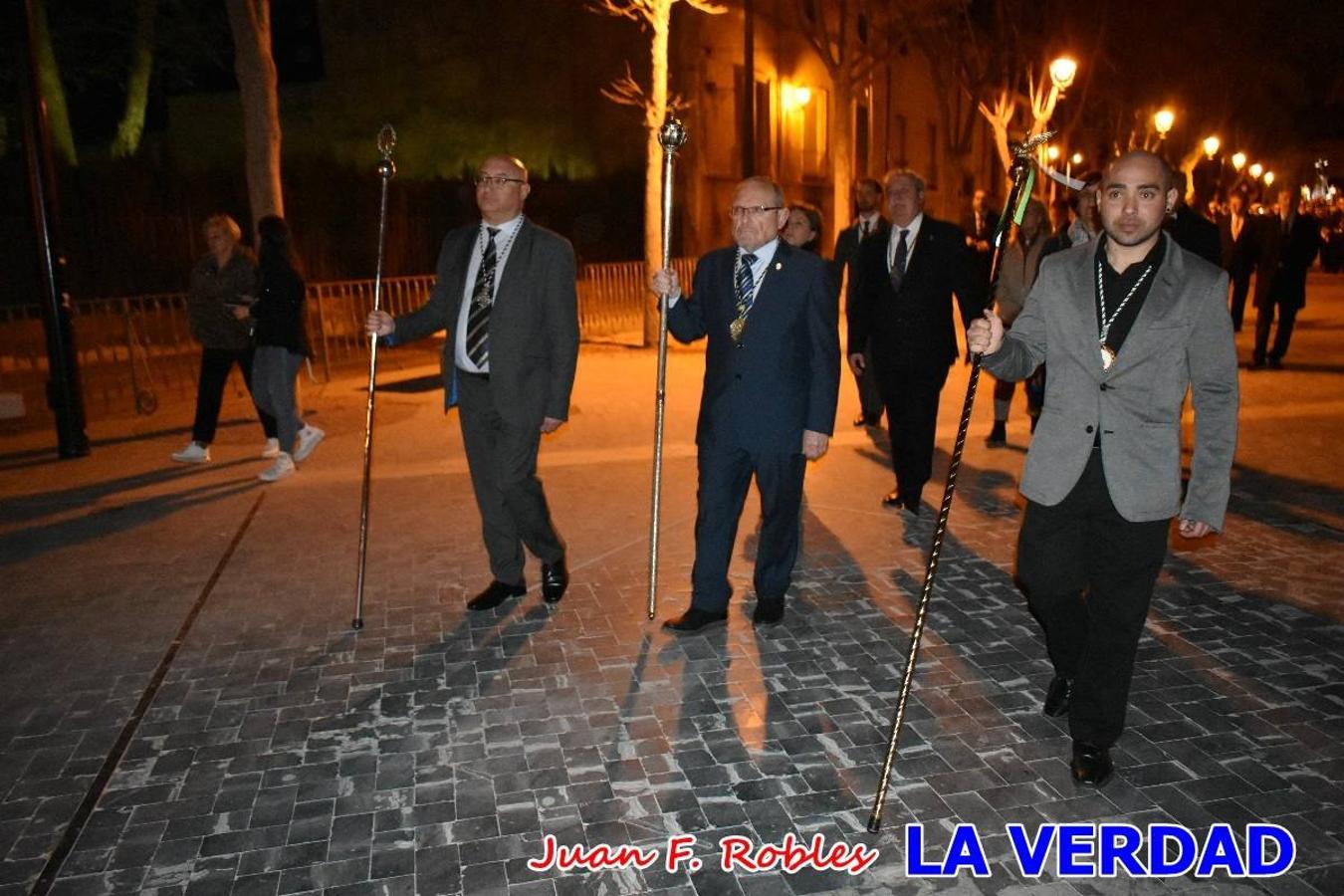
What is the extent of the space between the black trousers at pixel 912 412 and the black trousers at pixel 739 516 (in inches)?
79.5

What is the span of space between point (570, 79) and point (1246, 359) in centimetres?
1493

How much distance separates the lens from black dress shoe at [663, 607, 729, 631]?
513cm

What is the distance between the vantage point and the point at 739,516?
16.5 ft

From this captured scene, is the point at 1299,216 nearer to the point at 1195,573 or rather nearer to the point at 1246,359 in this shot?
the point at 1246,359

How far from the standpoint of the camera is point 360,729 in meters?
4.22

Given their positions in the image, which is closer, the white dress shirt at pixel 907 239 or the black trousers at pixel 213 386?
the white dress shirt at pixel 907 239

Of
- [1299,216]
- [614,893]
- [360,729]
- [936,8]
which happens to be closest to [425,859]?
[614,893]

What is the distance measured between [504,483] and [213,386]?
4.55 m

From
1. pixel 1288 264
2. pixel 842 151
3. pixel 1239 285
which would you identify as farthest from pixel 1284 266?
pixel 842 151

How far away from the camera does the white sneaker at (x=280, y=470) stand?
8141 millimetres

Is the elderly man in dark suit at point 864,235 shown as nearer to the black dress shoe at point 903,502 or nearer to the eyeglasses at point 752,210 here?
the black dress shoe at point 903,502

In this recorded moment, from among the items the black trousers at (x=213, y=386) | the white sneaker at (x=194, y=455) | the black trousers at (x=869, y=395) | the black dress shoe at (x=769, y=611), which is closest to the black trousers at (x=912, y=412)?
the black dress shoe at (x=769, y=611)

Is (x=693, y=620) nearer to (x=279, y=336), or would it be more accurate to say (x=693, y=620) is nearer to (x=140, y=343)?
(x=279, y=336)

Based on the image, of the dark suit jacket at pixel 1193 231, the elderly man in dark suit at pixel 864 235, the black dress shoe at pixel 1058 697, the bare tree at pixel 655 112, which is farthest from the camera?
the bare tree at pixel 655 112
